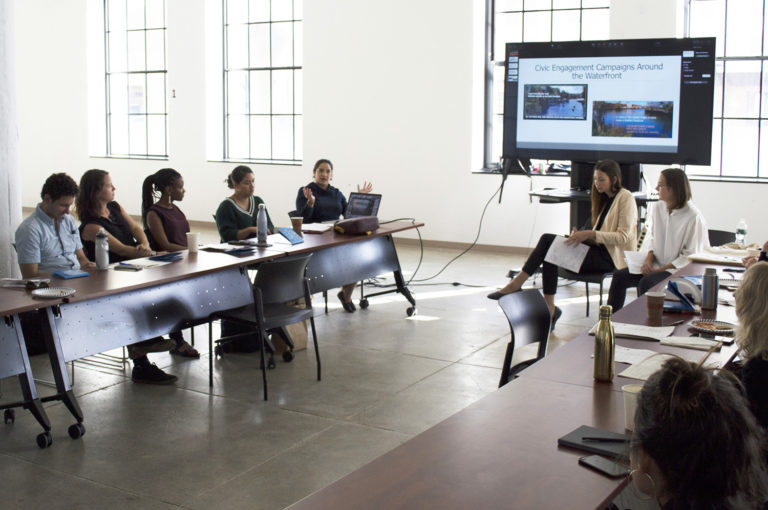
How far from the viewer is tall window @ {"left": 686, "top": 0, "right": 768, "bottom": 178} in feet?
27.7

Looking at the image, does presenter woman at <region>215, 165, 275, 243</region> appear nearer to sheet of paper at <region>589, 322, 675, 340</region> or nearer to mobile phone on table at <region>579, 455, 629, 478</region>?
sheet of paper at <region>589, 322, 675, 340</region>

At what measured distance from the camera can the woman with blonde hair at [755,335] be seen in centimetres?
261

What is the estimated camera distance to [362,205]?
679 centimetres

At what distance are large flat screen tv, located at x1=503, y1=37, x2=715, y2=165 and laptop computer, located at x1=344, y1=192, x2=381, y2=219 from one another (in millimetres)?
1706

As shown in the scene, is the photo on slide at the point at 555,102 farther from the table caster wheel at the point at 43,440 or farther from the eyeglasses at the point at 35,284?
the table caster wheel at the point at 43,440

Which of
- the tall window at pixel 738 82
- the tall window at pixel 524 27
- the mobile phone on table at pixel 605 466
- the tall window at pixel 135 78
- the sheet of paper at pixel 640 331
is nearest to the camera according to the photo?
the mobile phone on table at pixel 605 466

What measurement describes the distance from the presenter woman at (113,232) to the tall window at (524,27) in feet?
16.5

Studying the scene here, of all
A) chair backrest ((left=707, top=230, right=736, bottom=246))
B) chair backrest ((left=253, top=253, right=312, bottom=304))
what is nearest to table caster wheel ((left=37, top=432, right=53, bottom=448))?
chair backrest ((left=253, top=253, right=312, bottom=304))

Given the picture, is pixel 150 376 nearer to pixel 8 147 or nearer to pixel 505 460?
pixel 8 147

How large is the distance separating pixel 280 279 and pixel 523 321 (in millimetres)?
1631

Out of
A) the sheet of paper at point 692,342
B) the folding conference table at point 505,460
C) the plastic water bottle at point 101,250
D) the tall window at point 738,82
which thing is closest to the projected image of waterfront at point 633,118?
the tall window at point 738,82

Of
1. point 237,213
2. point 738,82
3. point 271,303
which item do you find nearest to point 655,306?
point 271,303

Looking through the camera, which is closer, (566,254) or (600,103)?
(566,254)

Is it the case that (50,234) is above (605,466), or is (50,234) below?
above
